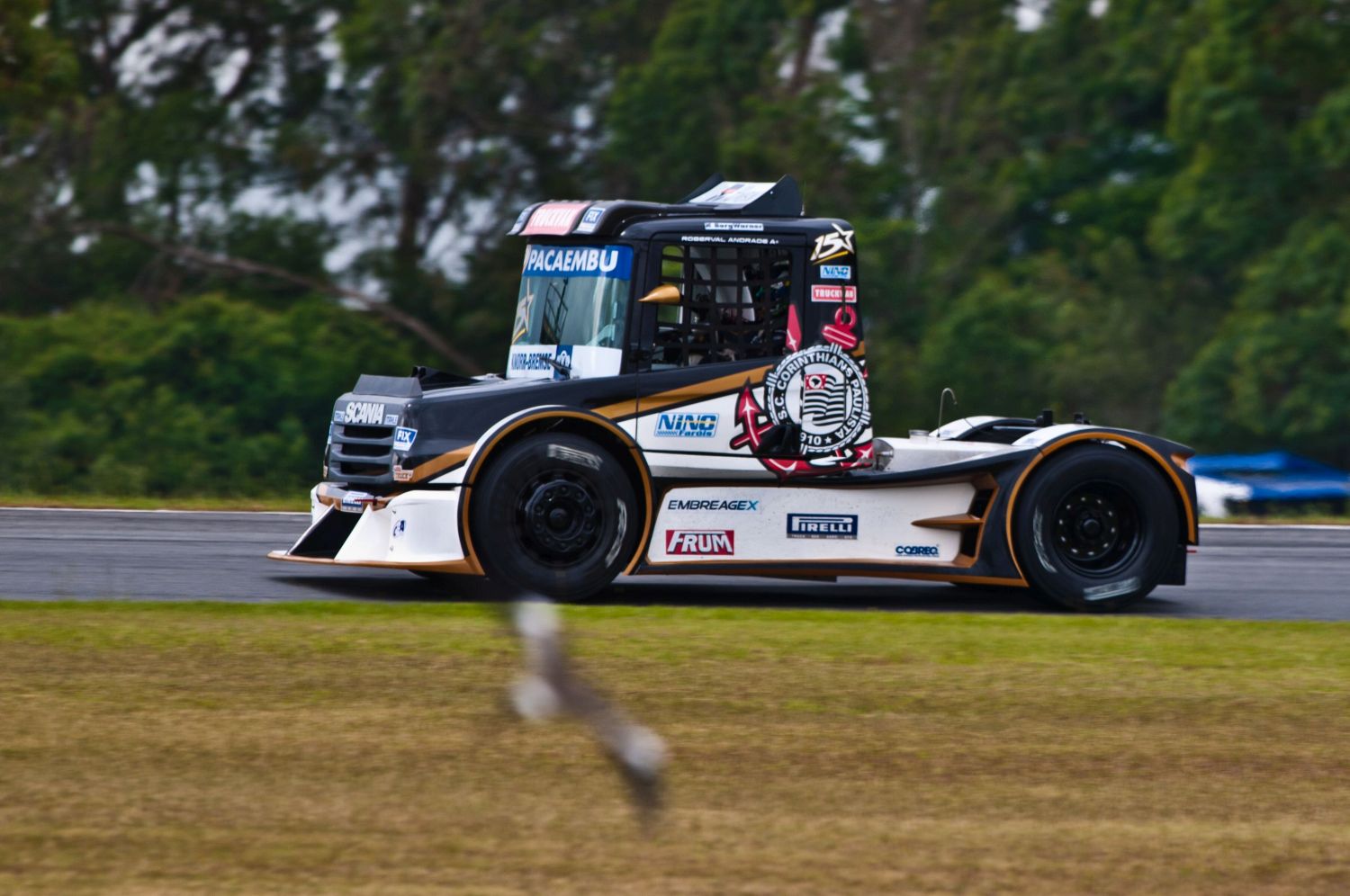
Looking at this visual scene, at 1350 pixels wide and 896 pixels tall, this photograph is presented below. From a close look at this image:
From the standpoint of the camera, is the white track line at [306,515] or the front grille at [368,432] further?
the white track line at [306,515]

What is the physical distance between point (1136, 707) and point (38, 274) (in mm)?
32139

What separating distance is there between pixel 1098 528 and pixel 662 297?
311 cm

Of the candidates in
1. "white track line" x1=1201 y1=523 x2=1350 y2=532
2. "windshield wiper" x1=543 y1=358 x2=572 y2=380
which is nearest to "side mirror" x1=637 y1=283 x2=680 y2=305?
"windshield wiper" x1=543 y1=358 x2=572 y2=380

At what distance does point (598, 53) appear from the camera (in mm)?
38375

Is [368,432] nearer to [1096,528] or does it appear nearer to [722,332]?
[722,332]

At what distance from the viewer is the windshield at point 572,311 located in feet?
38.6

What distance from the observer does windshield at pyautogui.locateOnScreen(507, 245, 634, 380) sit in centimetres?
1177

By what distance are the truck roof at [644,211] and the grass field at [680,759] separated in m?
2.59

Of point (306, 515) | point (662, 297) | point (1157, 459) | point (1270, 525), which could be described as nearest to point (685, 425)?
point (662, 297)

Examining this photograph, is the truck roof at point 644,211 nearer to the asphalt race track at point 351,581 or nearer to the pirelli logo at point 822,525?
the pirelli logo at point 822,525

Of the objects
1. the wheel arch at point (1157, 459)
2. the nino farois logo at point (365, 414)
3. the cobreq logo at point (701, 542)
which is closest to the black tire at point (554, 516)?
the cobreq logo at point (701, 542)

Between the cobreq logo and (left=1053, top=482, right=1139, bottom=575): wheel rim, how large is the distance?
211cm

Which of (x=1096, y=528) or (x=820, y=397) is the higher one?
(x=820, y=397)

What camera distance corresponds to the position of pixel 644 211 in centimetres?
1202
